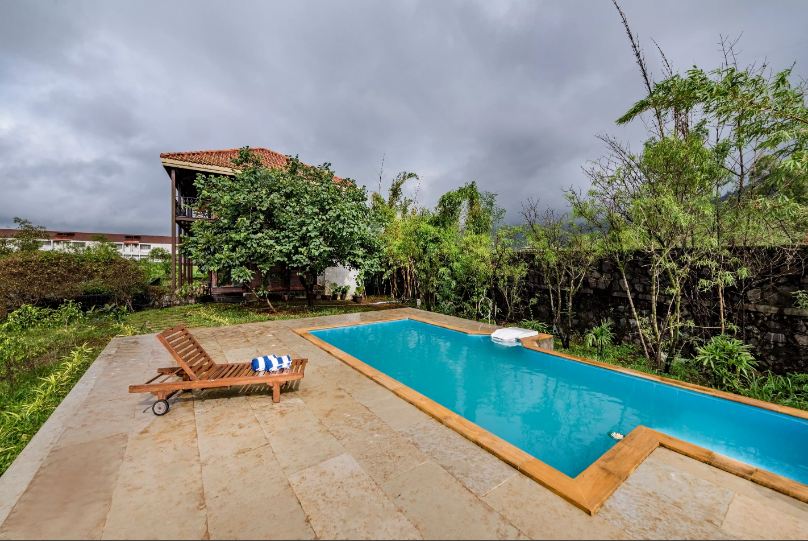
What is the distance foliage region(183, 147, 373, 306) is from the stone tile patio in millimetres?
6429

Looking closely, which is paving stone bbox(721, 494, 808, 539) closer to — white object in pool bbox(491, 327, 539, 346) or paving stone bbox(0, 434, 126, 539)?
paving stone bbox(0, 434, 126, 539)

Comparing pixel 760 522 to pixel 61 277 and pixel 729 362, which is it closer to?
pixel 729 362

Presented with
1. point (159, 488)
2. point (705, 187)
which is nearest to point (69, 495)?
point (159, 488)

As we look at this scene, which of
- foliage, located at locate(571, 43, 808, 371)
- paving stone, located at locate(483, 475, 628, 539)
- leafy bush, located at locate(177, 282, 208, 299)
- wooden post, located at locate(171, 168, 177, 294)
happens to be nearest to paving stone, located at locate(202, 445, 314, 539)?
paving stone, located at locate(483, 475, 628, 539)

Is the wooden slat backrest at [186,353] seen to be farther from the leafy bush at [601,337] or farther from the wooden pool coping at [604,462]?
the leafy bush at [601,337]

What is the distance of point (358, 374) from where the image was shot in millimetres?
4750

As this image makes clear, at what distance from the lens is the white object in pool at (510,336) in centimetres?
679

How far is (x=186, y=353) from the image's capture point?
3.98 meters

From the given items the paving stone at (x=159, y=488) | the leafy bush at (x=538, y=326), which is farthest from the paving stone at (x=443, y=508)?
the leafy bush at (x=538, y=326)

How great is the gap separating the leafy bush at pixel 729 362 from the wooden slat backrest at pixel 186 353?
757 cm

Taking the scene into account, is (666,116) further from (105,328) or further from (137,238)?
(137,238)

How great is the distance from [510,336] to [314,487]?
17.8 ft

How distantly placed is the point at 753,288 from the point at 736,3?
5.00m

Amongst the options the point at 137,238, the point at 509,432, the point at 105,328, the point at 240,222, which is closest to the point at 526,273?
the point at 509,432
